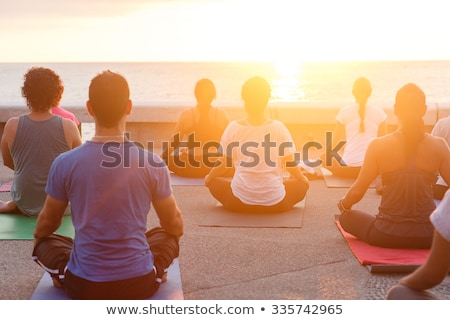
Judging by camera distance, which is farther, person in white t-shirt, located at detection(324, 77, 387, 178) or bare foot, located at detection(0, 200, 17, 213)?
person in white t-shirt, located at detection(324, 77, 387, 178)

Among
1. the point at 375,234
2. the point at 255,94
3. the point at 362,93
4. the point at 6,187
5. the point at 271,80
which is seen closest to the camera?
the point at 375,234

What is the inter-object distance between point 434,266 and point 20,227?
3.57 m

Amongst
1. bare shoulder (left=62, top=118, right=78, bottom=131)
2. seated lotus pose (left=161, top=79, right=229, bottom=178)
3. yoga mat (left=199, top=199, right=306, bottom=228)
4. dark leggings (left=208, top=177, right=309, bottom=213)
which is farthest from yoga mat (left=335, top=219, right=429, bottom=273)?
seated lotus pose (left=161, top=79, right=229, bottom=178)

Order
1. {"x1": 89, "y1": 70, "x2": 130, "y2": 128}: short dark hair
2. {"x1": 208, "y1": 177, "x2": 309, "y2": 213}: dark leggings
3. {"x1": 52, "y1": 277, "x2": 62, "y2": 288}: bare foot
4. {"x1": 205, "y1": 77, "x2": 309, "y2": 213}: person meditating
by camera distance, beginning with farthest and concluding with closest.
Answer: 1. {"x1": 208, "y1": 177, "x2": 309, "y2": 213}: dark leggings
2. {"x1": 205, "y1": 77, "x2": 309, "y2": 213}: person meditating
3. {"x1": 52, "y1": 277, "x2": 62, "y2": 288}: bare foot
4. {"x1": 89, "y1": 70, "x2": 130, "y2": 128}: short dark hair

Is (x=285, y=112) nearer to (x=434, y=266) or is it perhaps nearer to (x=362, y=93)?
(x=362, y=93)

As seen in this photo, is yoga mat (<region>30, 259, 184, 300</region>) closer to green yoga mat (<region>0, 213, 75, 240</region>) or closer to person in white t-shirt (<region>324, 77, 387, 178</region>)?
green yoga mat (<region>0, 213, 75, 240</region>)

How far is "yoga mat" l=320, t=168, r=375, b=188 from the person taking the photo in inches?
295

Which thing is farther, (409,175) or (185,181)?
(185,181)

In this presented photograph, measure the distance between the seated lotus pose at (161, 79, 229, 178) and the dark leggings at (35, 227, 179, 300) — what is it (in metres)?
3.87

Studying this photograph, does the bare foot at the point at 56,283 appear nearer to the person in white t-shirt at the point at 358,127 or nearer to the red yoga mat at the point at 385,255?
the red yoga mat at the point at 385,255

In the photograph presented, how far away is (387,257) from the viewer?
4.59 metres

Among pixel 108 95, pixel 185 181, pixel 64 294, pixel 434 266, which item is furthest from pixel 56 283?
pixel 185 181

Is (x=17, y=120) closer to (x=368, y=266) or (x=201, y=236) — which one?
(x=201, y=236)

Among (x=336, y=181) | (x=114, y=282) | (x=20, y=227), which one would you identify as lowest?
(x=336, y=181)
